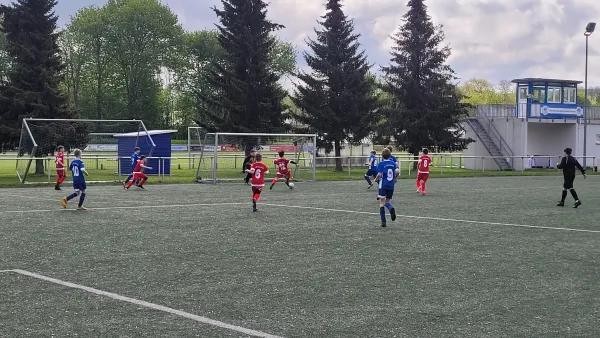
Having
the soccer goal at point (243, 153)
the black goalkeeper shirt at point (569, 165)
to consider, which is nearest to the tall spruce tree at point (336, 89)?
the soccer goal at point (243, 153)

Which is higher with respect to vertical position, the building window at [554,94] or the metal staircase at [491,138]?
the building window at [554,94]

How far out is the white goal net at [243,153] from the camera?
31.7 meters

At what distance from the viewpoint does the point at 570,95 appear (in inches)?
1922

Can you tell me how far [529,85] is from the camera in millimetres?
47469

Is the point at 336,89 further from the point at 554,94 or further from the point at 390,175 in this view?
the point at 390,175

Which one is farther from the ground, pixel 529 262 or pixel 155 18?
pixel 155 18

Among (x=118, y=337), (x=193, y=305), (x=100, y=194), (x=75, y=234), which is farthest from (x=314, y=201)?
(x=118, y=337)

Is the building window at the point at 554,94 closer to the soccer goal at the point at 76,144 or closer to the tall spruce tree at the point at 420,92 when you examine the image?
the tall spruce tree at the point at 420,92

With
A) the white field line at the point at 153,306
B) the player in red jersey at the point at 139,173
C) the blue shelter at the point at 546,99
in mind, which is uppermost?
the blue shelter at the point at 546,99

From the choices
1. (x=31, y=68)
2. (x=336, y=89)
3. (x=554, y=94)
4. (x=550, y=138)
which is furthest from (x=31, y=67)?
(x=550, y=138)

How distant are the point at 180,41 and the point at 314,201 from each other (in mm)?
60380

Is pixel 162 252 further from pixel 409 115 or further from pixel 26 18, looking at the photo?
pixel 409 115

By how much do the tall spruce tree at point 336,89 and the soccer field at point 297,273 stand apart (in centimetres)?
2452

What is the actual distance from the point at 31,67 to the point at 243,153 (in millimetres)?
11429
